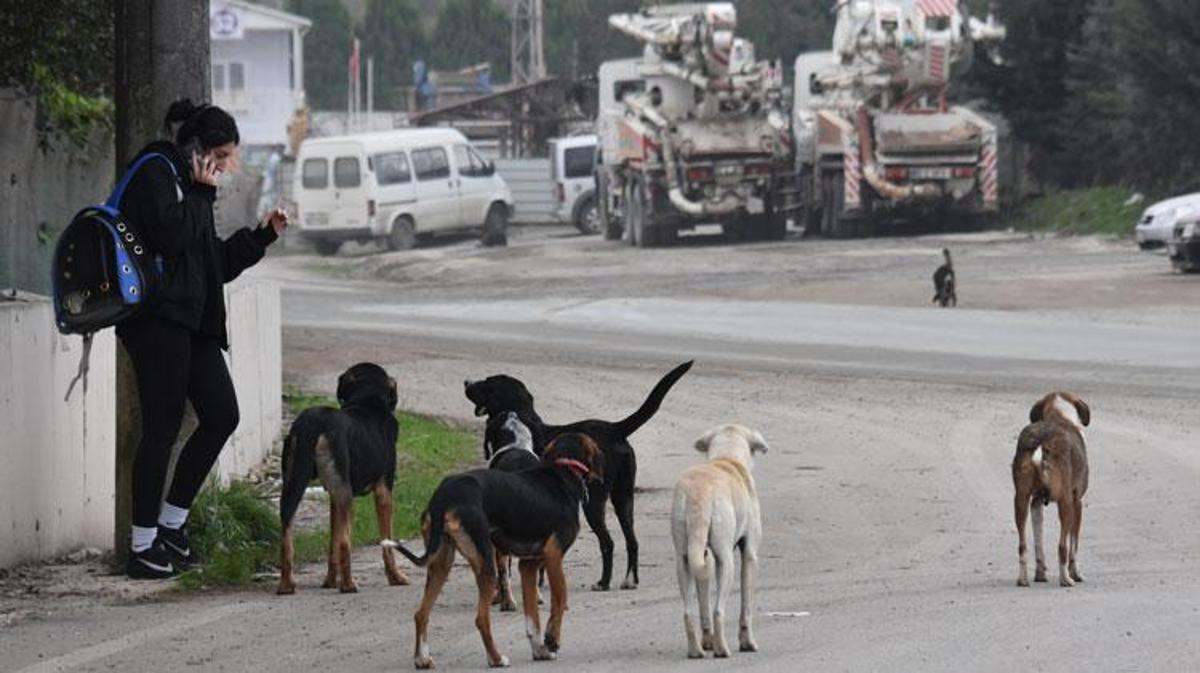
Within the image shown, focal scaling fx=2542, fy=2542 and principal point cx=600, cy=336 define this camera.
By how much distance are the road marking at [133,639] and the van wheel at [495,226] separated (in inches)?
1534

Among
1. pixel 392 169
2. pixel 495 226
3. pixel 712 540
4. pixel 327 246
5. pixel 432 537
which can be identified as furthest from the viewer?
pixel 327 246

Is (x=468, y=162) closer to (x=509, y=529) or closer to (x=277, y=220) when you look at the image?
(x=277, y=220)

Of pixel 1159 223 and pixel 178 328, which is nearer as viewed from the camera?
pixel 178 328

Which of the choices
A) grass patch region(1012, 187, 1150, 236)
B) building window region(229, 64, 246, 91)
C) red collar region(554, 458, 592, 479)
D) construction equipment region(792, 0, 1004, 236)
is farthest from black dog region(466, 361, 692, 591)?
building window region(229, 64, 246, 91)

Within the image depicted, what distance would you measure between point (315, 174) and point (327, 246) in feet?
5.13

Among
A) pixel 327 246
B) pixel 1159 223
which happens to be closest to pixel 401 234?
pixel 327 246

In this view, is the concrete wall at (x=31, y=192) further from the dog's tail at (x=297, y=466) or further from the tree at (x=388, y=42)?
the tree at (x=388, y=42)

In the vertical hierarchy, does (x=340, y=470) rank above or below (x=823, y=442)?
above

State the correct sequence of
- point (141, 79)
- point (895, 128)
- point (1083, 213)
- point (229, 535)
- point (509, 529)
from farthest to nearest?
point (1083, 213), point (895, 128), point (229, 535), point (141, 79), point (509, 529)

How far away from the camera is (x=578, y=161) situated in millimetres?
53344

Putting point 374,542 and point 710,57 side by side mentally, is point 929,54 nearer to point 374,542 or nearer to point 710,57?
point 710,57

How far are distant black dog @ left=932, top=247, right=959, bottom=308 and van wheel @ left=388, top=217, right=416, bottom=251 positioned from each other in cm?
2139

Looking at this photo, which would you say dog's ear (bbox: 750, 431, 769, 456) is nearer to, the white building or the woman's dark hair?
the woman's dark hair

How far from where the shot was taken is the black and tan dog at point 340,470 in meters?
10.4
